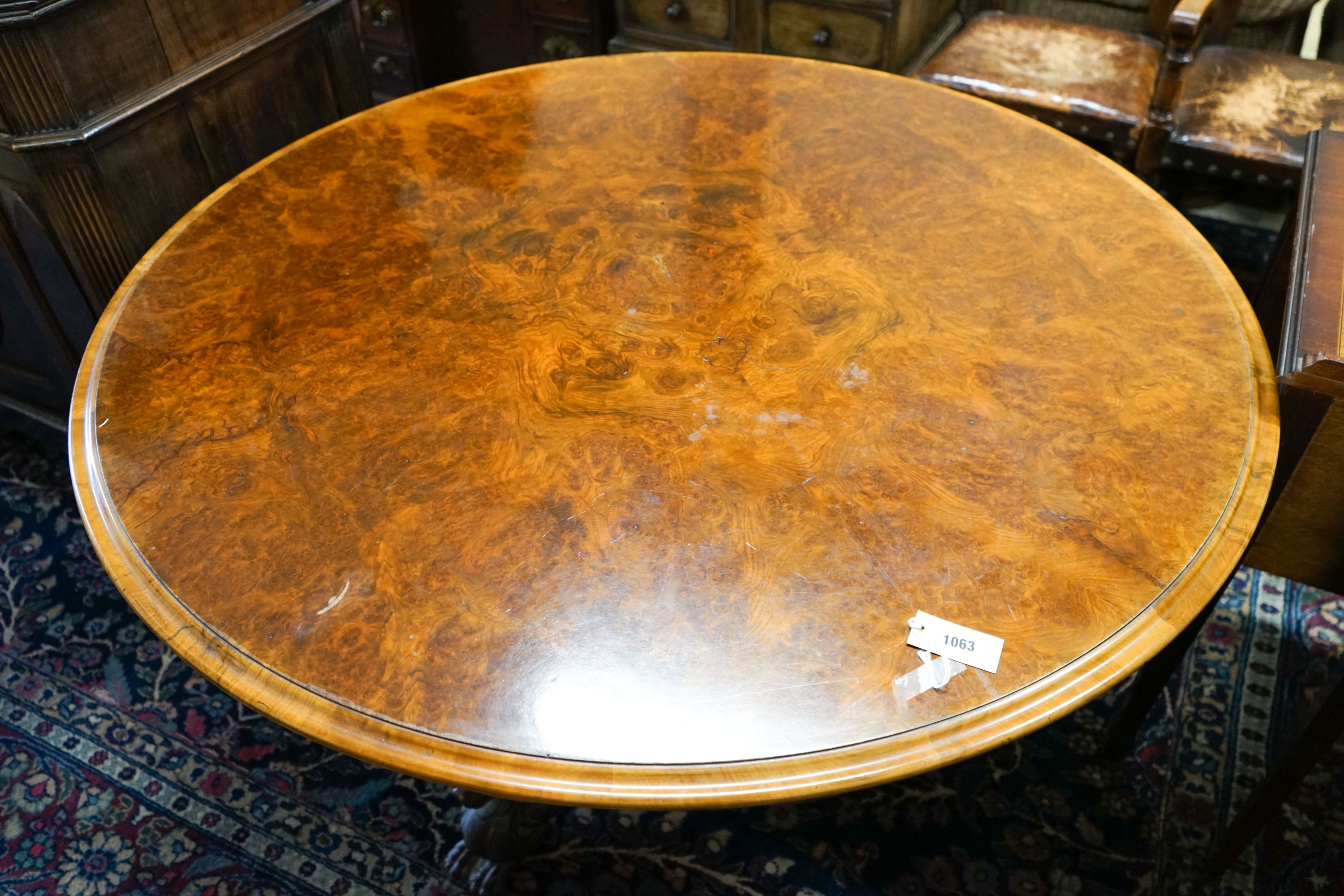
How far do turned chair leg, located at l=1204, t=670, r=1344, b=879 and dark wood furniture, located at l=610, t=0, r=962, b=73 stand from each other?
164 cm

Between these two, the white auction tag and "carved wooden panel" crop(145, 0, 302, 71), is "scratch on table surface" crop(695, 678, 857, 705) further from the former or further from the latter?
"carved wooden panel" crop(145, 0, 302, 71)

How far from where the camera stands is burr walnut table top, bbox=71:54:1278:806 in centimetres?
83

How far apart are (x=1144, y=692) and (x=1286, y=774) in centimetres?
20

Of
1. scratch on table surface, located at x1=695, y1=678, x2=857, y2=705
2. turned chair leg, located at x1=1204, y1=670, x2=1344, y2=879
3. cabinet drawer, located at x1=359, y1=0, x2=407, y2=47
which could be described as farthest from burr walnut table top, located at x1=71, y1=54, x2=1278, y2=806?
cabinet drawer, located at x1=359, y1=0, x2=407, y2=47

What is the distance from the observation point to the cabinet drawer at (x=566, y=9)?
8.54 feet

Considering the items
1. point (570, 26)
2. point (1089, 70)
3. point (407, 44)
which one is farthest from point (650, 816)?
point (407, 44)

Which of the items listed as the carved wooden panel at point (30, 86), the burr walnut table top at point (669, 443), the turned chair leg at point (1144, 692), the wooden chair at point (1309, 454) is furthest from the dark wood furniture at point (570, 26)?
the turned chair leg at point (1144, 692)

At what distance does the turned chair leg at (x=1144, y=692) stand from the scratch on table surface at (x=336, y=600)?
3.20 ft

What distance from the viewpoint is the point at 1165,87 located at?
1.93 metres

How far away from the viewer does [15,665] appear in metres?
1.70

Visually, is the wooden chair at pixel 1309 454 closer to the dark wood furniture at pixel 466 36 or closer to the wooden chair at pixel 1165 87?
the wooden chair at pixel 1165 87

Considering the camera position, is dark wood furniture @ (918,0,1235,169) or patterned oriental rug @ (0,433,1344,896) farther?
Answer: dark wood furniture @ (918,0,1235,169)

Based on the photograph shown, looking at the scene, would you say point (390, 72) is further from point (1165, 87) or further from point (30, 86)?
point (1165, 87)

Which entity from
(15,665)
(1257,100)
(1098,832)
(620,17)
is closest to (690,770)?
(1098,832)
